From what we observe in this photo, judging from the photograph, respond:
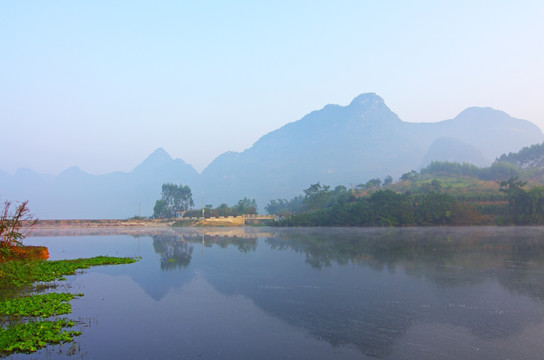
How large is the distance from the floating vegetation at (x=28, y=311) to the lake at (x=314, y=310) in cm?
58

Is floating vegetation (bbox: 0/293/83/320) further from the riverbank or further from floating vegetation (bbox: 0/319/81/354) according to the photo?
the riverbank

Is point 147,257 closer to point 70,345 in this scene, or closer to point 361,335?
point 70,345

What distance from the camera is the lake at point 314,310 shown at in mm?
11109

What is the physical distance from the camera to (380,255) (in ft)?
103

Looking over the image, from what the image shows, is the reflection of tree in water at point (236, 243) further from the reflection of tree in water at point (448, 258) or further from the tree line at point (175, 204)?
the tree line at point (175, 204)

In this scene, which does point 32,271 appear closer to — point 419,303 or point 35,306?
point 35,306

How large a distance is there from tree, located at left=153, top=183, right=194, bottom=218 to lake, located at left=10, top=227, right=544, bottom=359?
3863 inches

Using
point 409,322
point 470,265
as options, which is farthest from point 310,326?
point 470,265

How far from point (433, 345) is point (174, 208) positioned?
122554 millimetres

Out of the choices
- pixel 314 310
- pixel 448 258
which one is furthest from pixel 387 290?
pixel 448 258

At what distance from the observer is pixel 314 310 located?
15.3 m

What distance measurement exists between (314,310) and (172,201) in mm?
117358

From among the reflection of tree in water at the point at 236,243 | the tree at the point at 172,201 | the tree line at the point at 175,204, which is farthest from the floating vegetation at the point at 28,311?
the tree at the point at 172,201

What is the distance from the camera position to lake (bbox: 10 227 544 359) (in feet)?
36.4
